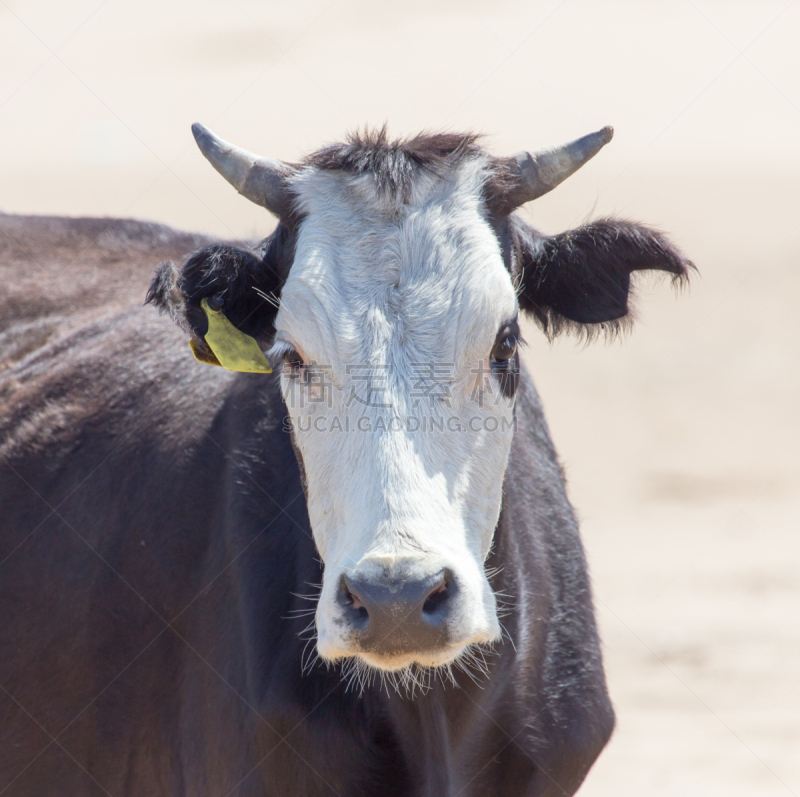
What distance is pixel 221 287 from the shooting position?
3.71 m

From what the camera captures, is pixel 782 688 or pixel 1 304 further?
pixel 782 688

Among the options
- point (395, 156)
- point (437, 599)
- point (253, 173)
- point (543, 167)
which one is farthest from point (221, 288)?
point (437, 599)

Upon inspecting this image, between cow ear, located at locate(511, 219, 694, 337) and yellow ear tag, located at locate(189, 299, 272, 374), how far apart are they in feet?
3.18

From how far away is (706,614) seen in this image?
8844 mm

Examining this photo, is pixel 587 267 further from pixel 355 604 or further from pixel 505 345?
pixel 355 604

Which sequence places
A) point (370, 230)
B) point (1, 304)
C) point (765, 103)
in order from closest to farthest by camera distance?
point (370, 230), point (1, 304), point (765, 103)

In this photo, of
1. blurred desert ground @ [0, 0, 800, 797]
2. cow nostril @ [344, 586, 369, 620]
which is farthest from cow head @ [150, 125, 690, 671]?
blurred desert ground @ [0, 0, 800, 797]

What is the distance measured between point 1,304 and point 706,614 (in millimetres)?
6124

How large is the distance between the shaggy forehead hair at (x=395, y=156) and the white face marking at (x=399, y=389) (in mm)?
38

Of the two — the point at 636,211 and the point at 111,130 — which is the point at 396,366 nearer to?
the point at 636,211

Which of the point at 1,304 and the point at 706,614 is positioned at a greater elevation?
Answer: the point at 1,304

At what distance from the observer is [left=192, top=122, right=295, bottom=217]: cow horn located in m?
3.61

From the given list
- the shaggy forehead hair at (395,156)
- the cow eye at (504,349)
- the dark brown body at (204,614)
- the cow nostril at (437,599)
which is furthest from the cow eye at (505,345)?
the cow nostril at (437,599)

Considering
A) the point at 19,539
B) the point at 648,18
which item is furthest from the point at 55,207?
the point at 648,18
